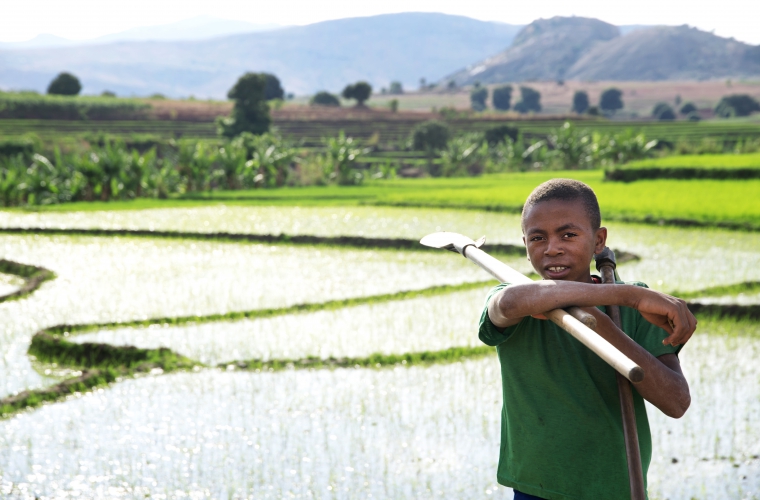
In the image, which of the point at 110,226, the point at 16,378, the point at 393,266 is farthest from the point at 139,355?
the point at 110,226

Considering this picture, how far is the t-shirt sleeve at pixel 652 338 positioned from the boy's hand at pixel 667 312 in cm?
18

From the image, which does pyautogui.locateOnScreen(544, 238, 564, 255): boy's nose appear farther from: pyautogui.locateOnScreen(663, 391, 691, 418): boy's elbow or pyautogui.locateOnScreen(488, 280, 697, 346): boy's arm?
pyautogui.locateOnScreen(663, 391, 691, 418): boy's elbow

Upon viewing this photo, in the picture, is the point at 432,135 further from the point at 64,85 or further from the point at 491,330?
the point at 491,330

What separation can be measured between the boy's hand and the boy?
0.57 ft

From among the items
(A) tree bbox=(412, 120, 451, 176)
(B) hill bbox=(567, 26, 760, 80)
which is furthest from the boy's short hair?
(B) hill bbox=(567, 26, 760, 80)

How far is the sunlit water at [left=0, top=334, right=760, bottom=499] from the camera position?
328 cm

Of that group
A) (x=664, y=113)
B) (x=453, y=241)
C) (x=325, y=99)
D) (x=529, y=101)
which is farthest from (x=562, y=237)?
(x=529, y=101)

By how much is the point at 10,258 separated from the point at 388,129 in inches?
1584

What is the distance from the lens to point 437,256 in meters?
9.95

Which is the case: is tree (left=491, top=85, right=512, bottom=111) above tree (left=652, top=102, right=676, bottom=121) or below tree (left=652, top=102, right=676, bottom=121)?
above

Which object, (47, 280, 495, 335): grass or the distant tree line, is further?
the distant tree line

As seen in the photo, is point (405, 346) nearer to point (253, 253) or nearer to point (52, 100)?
point (253, 253)

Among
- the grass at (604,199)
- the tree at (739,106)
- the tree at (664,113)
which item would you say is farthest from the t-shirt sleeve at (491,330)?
the tree at (739,106)

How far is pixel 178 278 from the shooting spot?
8312 millimetres
